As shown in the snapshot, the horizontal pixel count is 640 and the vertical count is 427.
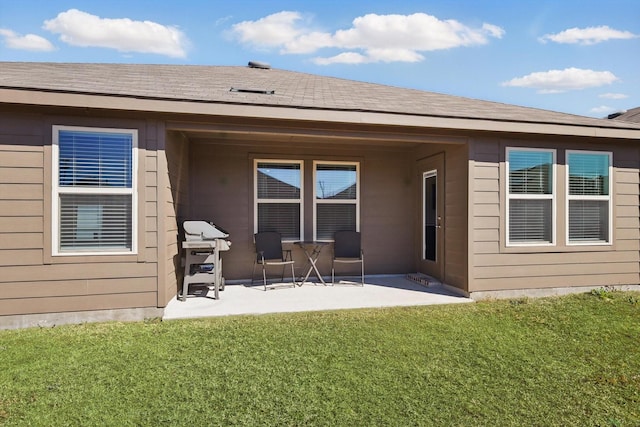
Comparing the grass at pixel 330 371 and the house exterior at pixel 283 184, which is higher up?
the house exterior at pixel 283 184

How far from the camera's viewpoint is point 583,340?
328cm

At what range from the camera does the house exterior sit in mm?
3600

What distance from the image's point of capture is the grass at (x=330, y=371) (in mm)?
2113

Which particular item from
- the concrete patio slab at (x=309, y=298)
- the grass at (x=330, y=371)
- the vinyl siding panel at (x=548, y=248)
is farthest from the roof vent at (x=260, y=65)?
the grass at (x=330, y=371)

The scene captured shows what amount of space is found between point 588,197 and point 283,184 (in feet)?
14.6

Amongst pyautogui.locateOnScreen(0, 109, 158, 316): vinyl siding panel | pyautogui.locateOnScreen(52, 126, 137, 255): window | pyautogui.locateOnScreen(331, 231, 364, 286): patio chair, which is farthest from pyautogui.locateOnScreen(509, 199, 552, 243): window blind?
pyautogui.locateOnScreen(0, 109, 158, 316): vinyl siding panel

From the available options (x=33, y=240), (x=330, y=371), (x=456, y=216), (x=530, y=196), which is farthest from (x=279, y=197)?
(x=530, y=196)

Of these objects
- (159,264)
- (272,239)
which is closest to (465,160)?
(272,239)

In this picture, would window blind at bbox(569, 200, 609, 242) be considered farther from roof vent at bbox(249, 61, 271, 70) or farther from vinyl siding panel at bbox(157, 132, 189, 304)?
roof vent at bbox(249, 61, 271, 70)

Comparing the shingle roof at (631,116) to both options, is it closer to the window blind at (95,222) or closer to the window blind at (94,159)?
the window blind at (94,159)

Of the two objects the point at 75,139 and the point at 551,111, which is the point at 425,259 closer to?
the point at 551,111

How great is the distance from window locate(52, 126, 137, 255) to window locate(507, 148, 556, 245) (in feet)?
15.4

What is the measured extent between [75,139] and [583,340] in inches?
211

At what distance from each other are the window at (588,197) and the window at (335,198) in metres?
3.06
